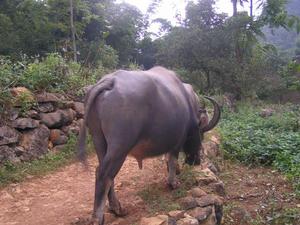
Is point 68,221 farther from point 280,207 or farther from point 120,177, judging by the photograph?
point 280,207

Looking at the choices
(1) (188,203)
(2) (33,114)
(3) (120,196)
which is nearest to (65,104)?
(2) (33,114)

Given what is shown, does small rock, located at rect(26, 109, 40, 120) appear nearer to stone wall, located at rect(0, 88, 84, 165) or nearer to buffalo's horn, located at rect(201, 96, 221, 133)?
stone wall, located at rect(0, 88, 84, 165)

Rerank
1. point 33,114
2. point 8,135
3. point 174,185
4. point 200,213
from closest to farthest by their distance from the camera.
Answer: point 200,213, point 174,185, point 8,135, point 33,114

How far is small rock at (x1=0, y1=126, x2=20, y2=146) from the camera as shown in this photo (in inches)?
251

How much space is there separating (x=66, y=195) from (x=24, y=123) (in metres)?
1.79

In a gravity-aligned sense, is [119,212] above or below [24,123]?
below

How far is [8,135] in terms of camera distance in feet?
21.2

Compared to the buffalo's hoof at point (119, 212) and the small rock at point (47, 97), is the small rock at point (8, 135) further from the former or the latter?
the buffalo's hoof at point (119, 212)

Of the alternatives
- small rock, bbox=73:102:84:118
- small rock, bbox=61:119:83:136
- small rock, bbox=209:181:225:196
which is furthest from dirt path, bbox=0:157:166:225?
small rock, bbox=73:102:84:118

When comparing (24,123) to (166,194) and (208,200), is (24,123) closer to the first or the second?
(166,194)

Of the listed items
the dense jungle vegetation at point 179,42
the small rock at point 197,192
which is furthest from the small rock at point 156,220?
the dense jungle vegetation at point 179,42

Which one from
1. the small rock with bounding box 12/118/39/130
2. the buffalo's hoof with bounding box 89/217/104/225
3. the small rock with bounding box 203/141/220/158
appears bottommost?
the small rock with bounding box 203/141/220/158

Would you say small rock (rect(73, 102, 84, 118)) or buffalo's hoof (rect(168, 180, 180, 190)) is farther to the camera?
small rock (rect(73, 102, 84, 118))

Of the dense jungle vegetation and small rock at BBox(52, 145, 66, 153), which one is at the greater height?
the dense jungle vegetation
